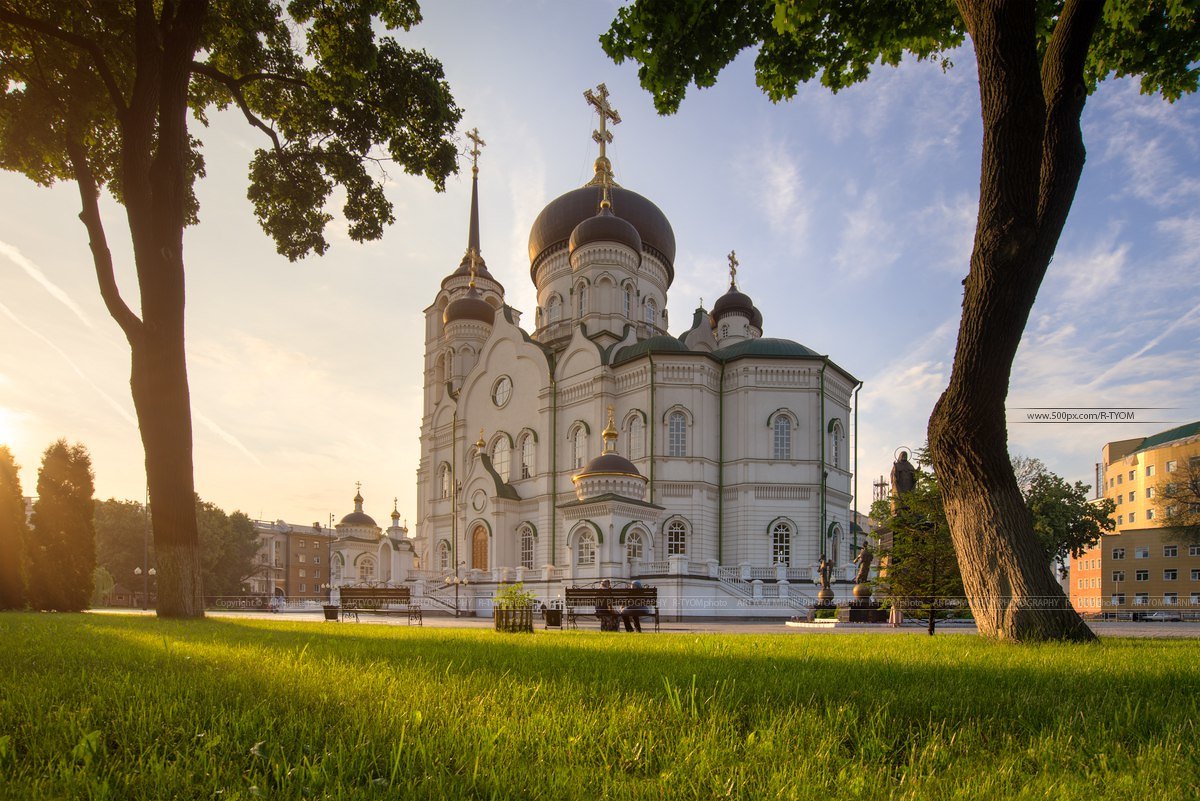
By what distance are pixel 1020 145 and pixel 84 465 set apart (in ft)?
80.5

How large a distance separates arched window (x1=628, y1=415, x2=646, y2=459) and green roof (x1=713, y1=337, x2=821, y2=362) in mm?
4718

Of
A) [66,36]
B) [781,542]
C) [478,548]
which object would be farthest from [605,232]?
[66,36]

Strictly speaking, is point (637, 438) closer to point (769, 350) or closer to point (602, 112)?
point (769, 350)

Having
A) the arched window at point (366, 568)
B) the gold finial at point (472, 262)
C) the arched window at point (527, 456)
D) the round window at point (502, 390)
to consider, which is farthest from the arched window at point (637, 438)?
the arched window at point (366, 568)

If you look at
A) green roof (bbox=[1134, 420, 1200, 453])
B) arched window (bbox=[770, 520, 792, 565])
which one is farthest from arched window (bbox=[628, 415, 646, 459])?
green roof (bbox=[1134, 420, 1200, 453])

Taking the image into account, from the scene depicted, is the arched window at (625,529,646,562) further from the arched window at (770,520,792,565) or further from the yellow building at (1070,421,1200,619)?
the yellow building at (1070,421,1200,619)

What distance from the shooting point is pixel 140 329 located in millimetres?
12602

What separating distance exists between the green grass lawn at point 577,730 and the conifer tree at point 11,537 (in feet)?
58.2

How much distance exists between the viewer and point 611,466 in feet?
101

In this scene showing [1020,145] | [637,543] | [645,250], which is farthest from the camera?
[645,250]

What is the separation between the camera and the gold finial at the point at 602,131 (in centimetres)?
4397

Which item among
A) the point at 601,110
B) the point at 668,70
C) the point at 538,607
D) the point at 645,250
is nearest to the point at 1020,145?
the point at 668,70

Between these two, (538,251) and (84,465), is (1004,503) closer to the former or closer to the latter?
(84,465)

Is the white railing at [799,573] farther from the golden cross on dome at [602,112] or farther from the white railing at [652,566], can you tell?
the golden cross on dome at [602,112]
